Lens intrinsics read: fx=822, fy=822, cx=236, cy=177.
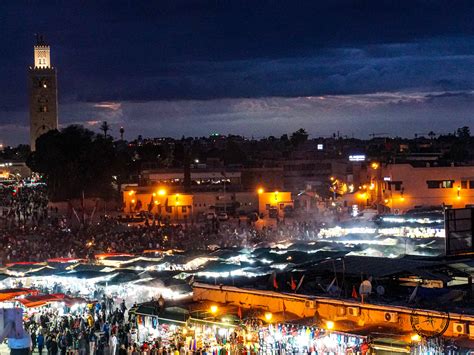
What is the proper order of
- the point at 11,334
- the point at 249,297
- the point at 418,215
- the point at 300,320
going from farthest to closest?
the point at 418,215
the point at 249,297
the point at 300,320
the point at 11,334

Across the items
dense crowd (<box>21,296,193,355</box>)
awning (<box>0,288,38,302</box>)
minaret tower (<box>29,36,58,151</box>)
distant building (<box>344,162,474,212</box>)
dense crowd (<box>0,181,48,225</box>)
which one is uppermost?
minaret tower (<box>29,36,58,151</box>)

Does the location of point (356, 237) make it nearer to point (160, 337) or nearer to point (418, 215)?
point (418, 215)

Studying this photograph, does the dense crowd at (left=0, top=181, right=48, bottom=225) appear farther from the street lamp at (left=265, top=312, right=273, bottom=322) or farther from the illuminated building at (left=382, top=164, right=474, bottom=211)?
the street lamp at (left=265, top=312, right=273, bottom=322)

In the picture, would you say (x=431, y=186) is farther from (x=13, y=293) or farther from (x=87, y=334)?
(x=87, y=334)

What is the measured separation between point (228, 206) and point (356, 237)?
20.0m

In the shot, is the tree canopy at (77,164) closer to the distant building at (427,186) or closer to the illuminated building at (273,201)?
the illuminated building at (273,201)

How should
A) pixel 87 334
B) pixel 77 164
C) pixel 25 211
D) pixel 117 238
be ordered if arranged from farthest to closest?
pixel 77 164
pixel 25 211
pixel 117 238
pixel 87 334

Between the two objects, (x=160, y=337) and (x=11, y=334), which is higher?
(x=11, y=334)

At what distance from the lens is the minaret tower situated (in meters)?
92.0

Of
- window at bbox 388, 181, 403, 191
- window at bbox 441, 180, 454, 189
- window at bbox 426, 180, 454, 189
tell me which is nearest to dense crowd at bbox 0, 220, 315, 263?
window at bbox 388, 181, 403, 191

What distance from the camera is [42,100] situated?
3684 inches

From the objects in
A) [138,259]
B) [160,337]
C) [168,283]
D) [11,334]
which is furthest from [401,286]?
[138,259]

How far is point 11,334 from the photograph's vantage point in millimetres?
10008

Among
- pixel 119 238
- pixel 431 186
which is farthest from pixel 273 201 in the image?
pixel 119 238
